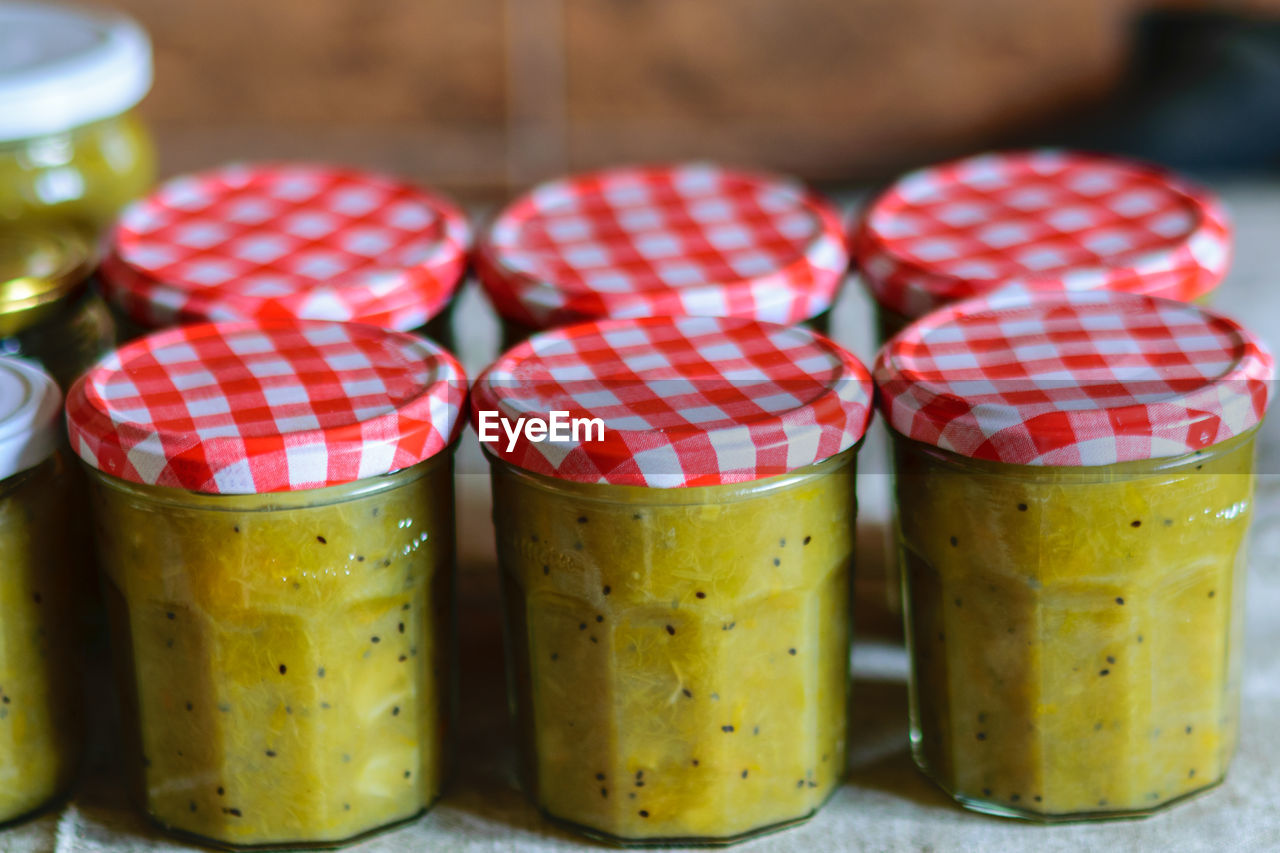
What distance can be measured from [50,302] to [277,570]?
0.31m

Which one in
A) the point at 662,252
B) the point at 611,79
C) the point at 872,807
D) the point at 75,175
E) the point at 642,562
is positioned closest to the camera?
the point at 642,562

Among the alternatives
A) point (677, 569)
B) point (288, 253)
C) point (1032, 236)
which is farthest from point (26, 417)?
point (1032, 236)

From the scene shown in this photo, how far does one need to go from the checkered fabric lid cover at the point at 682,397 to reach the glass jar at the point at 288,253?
14 centimetres

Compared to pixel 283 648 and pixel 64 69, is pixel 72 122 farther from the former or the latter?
pixel 283 648

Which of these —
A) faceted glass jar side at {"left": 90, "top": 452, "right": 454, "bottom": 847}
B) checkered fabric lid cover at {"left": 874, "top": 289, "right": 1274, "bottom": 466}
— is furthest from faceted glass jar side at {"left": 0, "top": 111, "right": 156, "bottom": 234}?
checkered fabric lid cover at {"left": 874, "top": 289, "right": 1274, "bottom": 466}

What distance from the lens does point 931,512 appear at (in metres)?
0.86

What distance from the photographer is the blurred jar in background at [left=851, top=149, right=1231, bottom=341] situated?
1.00 meters

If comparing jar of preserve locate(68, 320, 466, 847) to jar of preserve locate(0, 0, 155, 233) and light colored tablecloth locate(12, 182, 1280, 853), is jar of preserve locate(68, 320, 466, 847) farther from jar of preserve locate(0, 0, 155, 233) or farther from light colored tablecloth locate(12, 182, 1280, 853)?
jar of preserve locate(0, 0, 155, 233)

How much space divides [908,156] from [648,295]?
57.2 inches

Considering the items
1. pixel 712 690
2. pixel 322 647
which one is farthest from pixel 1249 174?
pixel 322 647

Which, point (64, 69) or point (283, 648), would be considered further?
point (64, 69)

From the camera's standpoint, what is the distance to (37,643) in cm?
88

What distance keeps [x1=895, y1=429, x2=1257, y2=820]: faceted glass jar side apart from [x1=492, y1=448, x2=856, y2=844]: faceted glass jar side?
56mm

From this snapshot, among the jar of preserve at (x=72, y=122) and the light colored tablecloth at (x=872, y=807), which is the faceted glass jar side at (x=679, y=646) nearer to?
the light colored tablecloth at (x=872, y=807)
